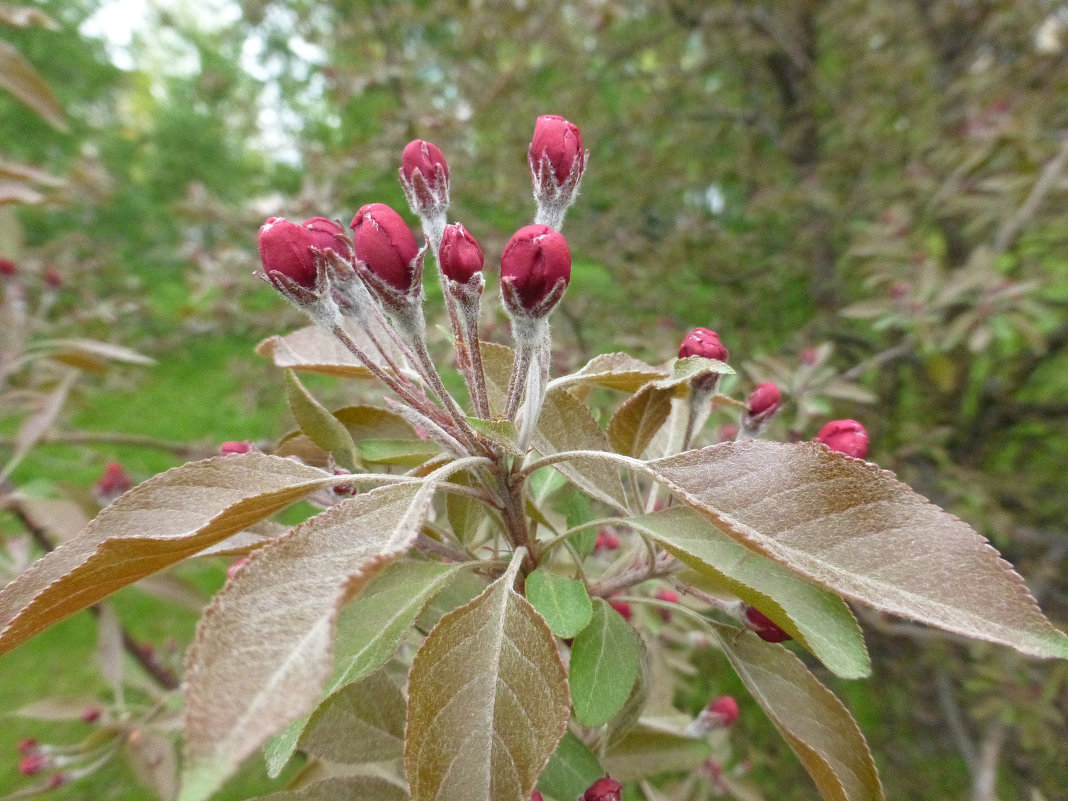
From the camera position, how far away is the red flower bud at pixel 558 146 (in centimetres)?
80

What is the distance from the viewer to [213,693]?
45 cm

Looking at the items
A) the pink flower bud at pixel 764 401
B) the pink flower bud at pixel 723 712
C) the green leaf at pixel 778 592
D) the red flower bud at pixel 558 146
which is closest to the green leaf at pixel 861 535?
the green leaf at pixel 778 592

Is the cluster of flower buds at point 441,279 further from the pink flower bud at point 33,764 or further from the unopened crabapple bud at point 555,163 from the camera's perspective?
the pink flower bud at point 33,764

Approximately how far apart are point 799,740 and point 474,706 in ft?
1.07

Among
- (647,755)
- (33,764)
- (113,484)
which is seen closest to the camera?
(647,755)

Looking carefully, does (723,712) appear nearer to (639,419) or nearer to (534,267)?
(639,419)

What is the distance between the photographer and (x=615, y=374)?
32.3 inches

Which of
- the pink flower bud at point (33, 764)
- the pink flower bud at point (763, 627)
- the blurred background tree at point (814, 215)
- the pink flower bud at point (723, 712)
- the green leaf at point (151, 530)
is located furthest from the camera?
the blurred background tree at point (814, 215)

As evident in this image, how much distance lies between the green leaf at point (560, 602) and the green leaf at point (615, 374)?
0.24m

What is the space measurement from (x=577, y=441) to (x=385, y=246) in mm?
336

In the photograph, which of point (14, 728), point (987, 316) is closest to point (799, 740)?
point (987, 316)

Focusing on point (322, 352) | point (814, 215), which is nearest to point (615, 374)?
point (322, 352)

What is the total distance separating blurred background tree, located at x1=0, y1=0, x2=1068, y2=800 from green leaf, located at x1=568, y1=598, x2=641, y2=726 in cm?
129

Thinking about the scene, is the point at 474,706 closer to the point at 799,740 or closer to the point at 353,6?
the point at 799,740
